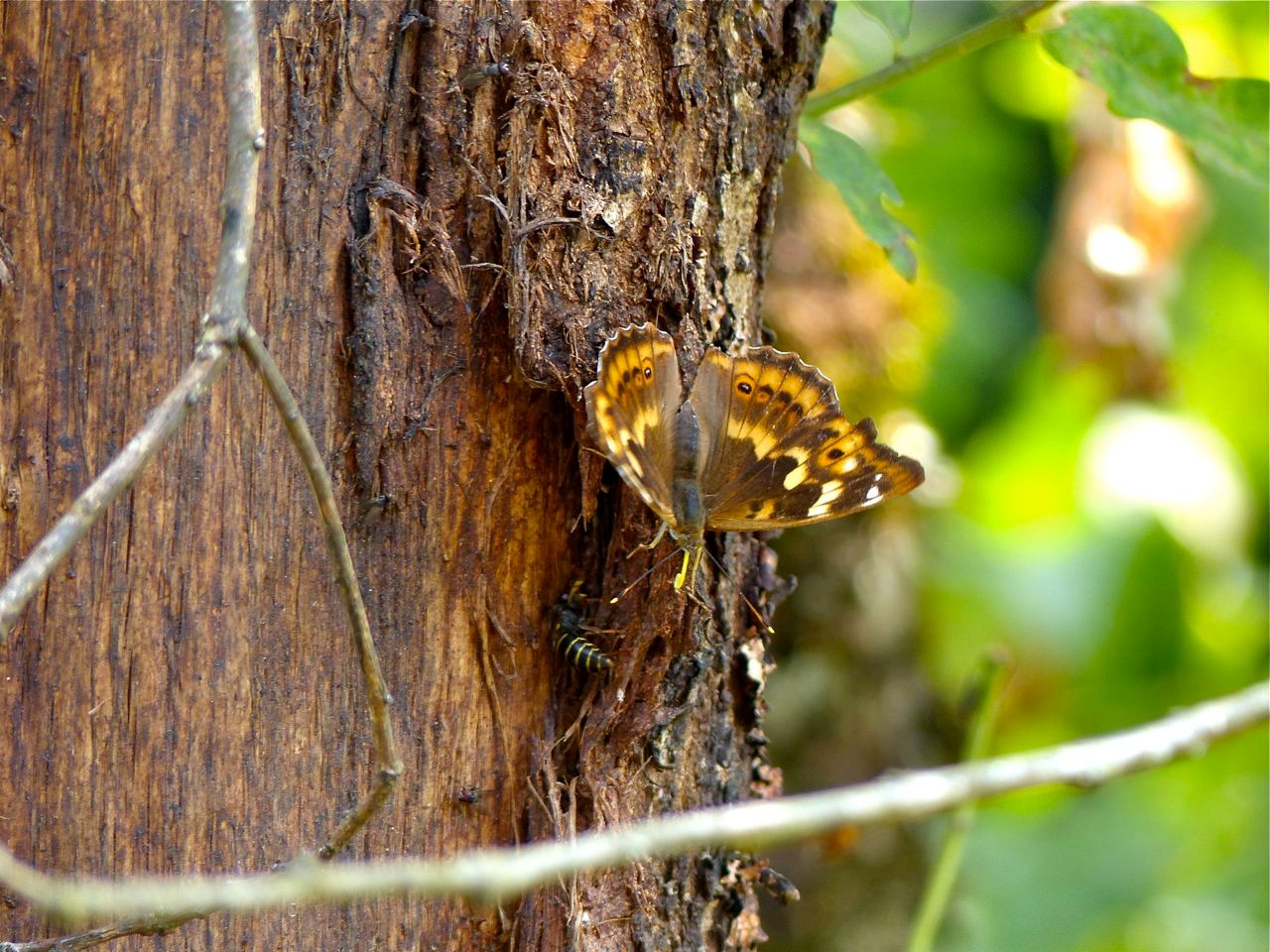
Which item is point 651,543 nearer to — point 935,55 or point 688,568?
point 688,568

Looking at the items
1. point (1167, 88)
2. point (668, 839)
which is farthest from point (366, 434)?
point (1167, 88)

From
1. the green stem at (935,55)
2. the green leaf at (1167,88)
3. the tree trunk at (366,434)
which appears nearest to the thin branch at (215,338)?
the tree trunk at (366,434)

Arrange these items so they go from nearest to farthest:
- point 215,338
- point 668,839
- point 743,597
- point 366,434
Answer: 1. point 668,839
2. point 215,338
3. point 366,434
4. point 743,597

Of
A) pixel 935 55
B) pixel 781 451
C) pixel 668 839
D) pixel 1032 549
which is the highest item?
pixel 935 55

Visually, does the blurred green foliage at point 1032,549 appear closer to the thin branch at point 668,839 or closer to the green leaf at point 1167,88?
the green leaf at point 1167,88

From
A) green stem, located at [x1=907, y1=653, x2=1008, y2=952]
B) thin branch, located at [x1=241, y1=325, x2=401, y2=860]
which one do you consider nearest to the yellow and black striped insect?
thin branch, located at [x1=241, y1=325, x2=401, y2=860]
